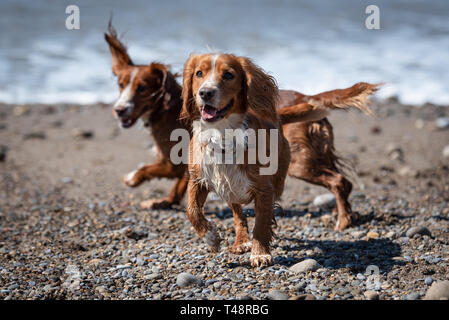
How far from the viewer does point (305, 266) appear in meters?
3.32

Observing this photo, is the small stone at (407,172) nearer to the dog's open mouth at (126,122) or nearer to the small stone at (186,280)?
the dog's open mouth at (126,122)

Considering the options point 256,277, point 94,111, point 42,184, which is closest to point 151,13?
point 94,111

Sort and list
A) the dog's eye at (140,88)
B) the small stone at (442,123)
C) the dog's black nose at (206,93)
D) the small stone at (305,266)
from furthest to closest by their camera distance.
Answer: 1. the small stone at (442,123)
2. the dog's eye at (140,88)
3. the small stone at (305,266)
4. the dog's black nose at (206,93)

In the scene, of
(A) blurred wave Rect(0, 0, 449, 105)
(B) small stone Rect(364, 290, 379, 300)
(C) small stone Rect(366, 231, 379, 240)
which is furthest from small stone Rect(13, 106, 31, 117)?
(B) small stone Rect(364, 290, 379, 300)

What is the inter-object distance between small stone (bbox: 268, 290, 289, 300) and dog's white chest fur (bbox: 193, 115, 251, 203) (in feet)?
2.39

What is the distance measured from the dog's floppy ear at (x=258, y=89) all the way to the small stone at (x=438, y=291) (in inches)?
58.5

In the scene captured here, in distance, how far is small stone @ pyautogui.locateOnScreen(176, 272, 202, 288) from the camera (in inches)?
124

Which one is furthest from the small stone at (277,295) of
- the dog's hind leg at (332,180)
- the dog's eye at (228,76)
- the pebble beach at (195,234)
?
the dog's hind leg at (332,180)

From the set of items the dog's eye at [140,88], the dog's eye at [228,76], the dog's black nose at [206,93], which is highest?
Result: the dog's eye at [228,76]

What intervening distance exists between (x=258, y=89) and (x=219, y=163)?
551 mm

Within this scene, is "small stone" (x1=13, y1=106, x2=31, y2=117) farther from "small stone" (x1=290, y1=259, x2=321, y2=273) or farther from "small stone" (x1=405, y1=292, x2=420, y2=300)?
"small stone" (x1=405, y1=292, x2=420, y2=300)

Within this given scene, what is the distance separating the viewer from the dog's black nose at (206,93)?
3.09m
